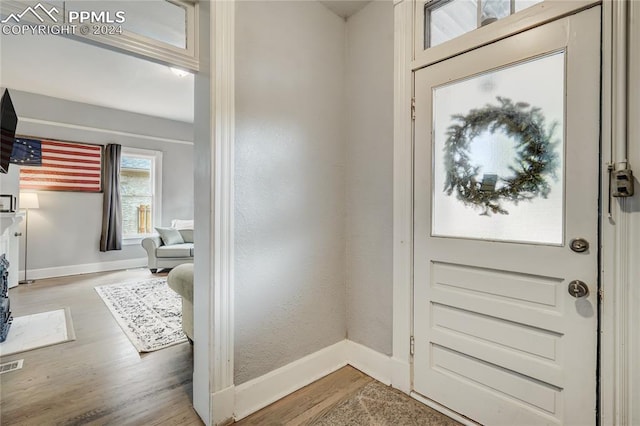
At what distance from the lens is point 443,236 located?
66.9 inches

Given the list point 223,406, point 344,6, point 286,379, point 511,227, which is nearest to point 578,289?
point 511,227

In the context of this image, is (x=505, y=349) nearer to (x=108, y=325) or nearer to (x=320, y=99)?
(x=320, y=99)

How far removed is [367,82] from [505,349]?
180 cm

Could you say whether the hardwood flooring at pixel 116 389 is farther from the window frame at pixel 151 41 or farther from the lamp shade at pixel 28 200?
the lamp shade at pixel 28 200

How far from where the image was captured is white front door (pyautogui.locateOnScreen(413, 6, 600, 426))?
1266 millimetres

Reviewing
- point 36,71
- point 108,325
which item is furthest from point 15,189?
point 108,325

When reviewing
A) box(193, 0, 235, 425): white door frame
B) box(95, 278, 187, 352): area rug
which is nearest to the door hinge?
box(193, 0, 235, 425): white door frame

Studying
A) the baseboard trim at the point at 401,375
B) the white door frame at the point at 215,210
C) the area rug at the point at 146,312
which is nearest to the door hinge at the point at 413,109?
the white door frame at the point at 215,210

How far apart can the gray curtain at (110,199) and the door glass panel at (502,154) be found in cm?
564

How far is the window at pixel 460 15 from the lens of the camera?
4.88ft

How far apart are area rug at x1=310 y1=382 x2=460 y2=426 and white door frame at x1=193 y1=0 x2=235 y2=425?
587 mm

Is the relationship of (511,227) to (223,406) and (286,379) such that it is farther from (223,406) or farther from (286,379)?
(223,406)

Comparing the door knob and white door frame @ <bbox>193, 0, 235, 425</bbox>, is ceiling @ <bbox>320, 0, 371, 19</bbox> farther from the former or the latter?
the door knob

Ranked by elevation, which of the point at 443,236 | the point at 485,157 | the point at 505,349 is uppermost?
the point at 485,157
